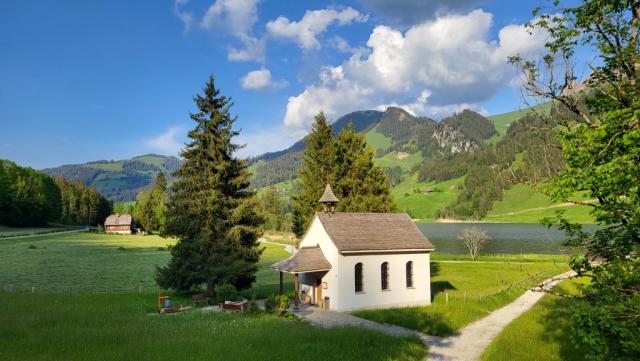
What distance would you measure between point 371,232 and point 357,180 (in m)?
13.4

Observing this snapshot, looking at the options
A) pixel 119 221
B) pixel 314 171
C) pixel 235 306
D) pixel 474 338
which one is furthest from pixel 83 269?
pixel 119 221

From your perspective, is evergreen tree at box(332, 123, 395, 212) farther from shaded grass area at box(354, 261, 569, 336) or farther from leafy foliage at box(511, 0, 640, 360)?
leafy foliage at box(511, 0, 640, 360)

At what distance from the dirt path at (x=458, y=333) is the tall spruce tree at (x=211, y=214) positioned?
6.59m

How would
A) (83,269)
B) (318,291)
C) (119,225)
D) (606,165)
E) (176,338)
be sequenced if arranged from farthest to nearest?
1. (119,225)
2. (83,269)
3. (318,291)
4. (176,338)
5. (606,165)

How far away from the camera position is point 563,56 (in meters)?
12.0

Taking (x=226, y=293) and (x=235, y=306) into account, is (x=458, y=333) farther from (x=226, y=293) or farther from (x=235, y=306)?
(x=226, y=293)

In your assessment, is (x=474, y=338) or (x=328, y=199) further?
(x=328, y=199)

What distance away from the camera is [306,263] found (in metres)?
30.3

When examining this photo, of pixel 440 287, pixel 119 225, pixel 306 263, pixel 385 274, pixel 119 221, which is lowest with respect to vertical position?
pixel 440 287

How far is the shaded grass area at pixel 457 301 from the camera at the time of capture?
24.0 metres

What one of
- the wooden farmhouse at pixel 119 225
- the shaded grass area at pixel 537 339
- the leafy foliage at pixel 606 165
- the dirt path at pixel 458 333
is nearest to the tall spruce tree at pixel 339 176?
the dirt path at pixel 458 333

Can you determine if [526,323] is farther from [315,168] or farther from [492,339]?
[315,168]

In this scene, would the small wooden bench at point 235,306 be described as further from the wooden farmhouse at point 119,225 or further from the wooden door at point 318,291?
the wooden farmhouse at point 119,225


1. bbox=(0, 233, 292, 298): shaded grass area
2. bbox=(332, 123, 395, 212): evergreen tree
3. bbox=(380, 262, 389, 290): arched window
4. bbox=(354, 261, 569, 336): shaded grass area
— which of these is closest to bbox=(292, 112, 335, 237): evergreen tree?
bbox=(332, 123, 395, 212): evergreen tree
